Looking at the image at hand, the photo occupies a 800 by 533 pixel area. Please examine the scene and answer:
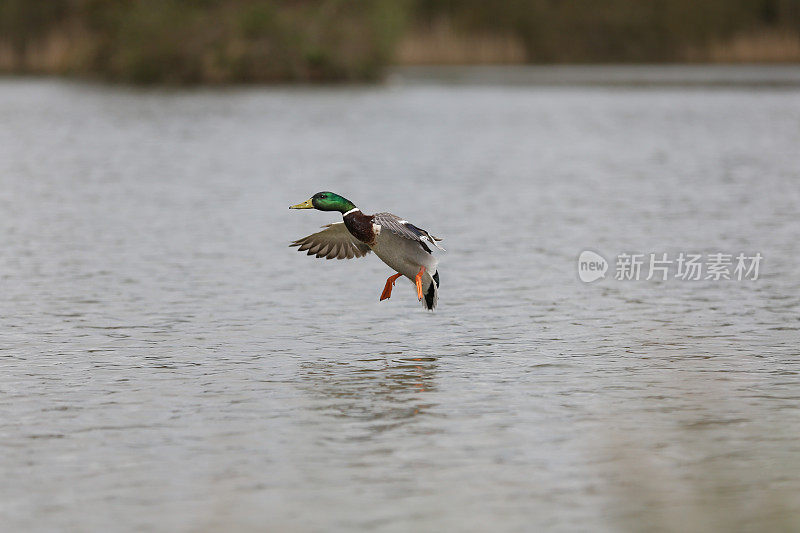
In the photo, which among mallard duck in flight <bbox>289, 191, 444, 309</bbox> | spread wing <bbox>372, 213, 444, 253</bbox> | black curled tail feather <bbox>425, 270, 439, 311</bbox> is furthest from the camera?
black curled tail feather <bbox>425, 270, 439, 311</bbox>

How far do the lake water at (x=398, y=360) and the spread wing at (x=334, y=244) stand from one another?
1.89 ft

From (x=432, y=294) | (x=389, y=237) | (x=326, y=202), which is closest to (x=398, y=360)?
(x=432, y=294)

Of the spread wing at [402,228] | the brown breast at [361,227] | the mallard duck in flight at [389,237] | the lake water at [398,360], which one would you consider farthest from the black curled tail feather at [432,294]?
the brown breast at [361,227]

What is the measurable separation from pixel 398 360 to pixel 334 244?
1.20m

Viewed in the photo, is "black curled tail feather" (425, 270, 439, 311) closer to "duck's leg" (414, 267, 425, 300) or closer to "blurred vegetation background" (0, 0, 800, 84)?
"duck's leg" (414, 267, 425, 300)

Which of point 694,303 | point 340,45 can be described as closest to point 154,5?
point 340,45

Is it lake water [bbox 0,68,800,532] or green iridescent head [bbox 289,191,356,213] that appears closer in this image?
lake water [bbox 0,68,800,532]

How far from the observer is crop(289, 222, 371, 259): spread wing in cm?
1057

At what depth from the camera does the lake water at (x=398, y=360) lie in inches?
262

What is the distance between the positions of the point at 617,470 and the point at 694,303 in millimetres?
5178

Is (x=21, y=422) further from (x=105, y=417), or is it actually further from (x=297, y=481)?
(x=297, y=481)

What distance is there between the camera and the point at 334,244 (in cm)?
1063

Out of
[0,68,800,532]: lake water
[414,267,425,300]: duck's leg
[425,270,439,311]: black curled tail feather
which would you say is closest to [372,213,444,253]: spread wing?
[414,267,425,300]: duck's leg

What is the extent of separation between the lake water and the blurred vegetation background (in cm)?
3264
